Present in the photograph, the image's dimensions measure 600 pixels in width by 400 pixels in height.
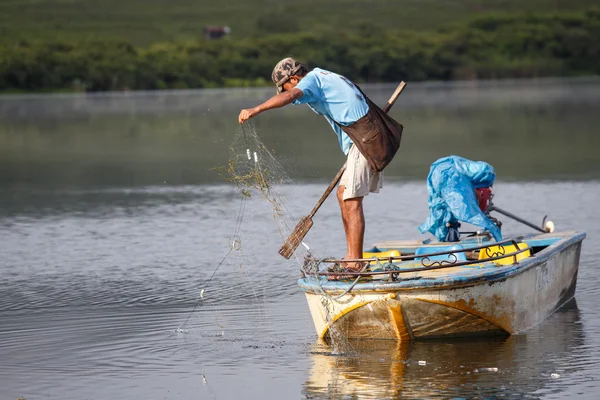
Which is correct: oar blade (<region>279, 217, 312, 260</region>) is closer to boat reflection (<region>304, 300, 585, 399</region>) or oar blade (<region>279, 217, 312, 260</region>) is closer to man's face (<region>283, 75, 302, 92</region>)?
boat reflection (<region>304, 300, 585, 399</region>)

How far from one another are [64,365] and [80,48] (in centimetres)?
9471

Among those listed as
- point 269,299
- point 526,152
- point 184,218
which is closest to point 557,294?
point 269,299

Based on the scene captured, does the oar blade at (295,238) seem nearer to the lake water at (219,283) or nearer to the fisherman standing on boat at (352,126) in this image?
the fisherman standing on boat at (352,126)

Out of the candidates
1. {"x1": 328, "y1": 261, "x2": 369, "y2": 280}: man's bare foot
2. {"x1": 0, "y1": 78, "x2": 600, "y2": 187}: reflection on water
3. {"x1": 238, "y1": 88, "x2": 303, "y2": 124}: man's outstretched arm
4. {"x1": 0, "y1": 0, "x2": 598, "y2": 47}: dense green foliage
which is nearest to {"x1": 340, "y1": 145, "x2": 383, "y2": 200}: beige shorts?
{"x1": 328, "y1": 261, "x2": 369, "y2": 280}: man's bare foot

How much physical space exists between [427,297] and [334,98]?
1788 millimetres

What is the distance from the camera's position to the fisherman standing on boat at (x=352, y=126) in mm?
11242

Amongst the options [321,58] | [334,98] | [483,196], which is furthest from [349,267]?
[321,58]

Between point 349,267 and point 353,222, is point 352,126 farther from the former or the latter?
point 349,267

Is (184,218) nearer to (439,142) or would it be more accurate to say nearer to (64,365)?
(64,365)

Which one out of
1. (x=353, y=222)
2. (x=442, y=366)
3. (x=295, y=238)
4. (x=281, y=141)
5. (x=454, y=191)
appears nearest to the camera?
(x=442, y=366)

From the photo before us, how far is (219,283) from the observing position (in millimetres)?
14422

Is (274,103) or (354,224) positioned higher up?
(274,103)

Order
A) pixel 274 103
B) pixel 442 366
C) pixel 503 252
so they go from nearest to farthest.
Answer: pixel 442 366 → pixel 274 103 → pixel 503 252

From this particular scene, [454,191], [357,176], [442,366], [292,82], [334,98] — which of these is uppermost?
[292,82]
